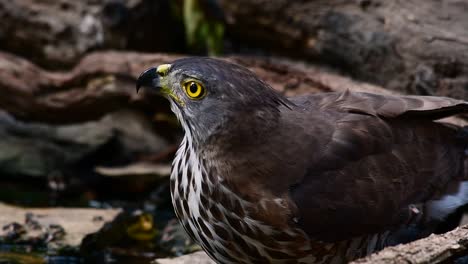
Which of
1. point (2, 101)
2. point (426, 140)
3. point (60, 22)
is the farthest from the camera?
point (60, 22)

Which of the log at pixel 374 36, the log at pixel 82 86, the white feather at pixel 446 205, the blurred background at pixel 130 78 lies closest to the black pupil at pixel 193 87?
the white feather at pixel 446 205

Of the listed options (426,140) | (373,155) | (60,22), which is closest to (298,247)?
(373,155)

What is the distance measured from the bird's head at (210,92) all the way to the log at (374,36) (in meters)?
2.00

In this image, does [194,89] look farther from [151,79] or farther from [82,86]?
[82,86]

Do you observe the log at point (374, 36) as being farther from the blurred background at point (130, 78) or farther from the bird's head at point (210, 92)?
the bird's head at point (210, 92)

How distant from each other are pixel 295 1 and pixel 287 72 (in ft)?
2.21

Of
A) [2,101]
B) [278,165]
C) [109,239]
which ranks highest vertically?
[2,101]

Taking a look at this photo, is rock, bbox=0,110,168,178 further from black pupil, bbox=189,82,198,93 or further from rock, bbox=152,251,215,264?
black pupil, bbox=189,82,198,93

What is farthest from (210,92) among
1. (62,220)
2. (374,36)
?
(374,36)

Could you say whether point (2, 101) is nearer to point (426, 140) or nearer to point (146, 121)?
point (146, 121)

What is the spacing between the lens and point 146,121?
24.5 feet

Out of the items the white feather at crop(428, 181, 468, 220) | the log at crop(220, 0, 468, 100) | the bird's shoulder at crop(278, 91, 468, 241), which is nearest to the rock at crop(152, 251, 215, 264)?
the bird's shoulder at crop(278, 91, 468, 241)

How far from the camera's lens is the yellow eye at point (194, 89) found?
4.13 metres

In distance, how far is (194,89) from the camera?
13.6 ft
